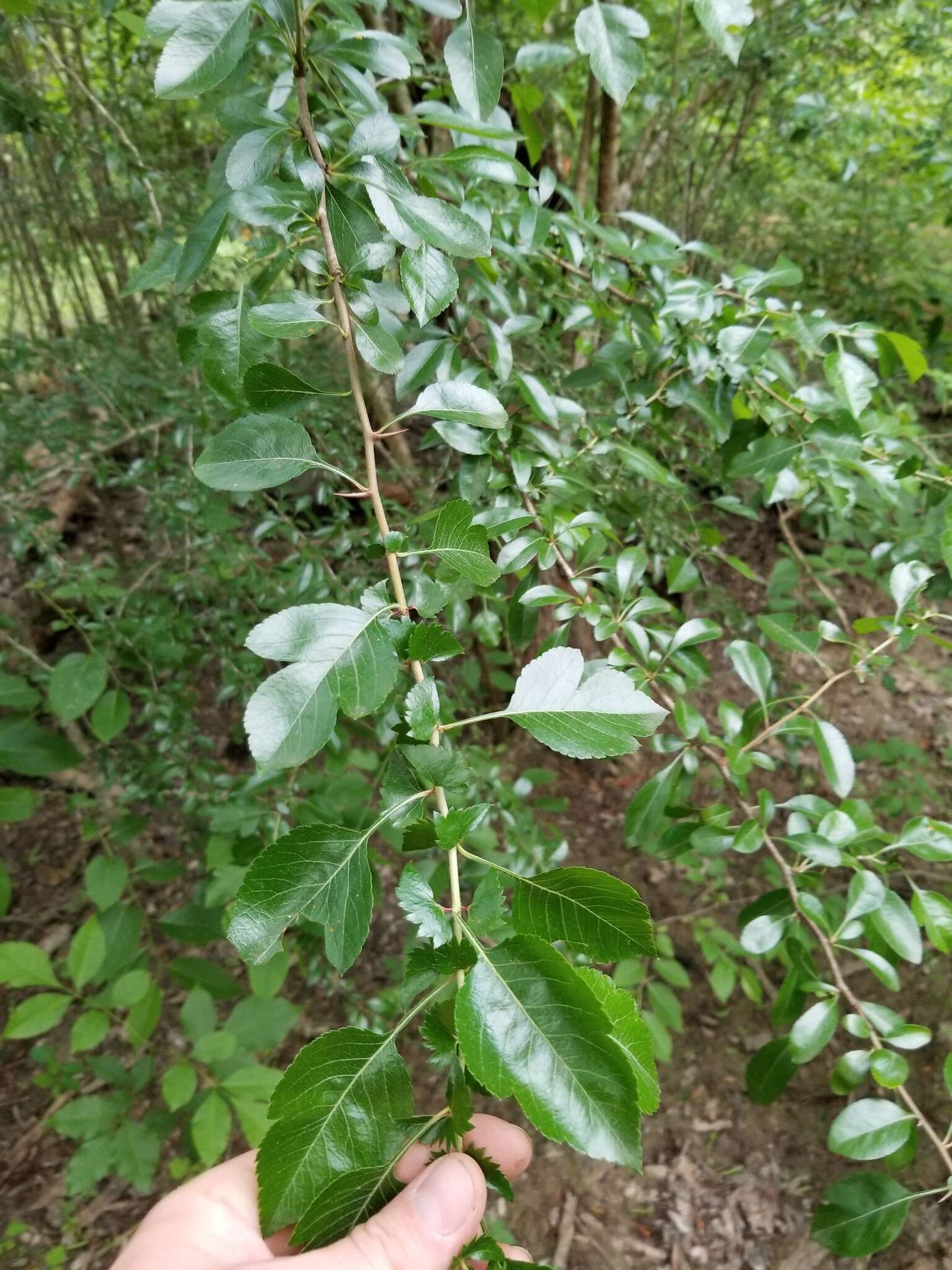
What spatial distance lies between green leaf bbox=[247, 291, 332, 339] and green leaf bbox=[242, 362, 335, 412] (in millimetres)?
27

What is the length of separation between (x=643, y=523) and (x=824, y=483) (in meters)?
0.58

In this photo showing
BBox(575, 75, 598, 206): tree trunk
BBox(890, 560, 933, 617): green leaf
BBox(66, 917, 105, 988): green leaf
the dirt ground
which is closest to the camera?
BBox(890, 560, 933, 617): green leaf

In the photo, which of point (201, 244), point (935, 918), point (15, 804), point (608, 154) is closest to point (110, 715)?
point (15, 804)

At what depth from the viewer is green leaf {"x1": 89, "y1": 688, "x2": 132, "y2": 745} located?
60.9 inches

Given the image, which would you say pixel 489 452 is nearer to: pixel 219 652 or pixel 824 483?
pixel 824 483

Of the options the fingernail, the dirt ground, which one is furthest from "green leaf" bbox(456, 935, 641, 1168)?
the dirt ground

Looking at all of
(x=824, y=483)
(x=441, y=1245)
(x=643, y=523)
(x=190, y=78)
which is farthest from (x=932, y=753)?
(x=190, y=78)

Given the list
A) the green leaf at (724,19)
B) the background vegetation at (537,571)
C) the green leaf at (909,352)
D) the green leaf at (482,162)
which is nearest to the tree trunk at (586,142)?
the background vegetation at (537,571)

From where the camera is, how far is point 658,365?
106 cm

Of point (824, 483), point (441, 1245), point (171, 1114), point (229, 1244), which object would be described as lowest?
point (171, 1114)

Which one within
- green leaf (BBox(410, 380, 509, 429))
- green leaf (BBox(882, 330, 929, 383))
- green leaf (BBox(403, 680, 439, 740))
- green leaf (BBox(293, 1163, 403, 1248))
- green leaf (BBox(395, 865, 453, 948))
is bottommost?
green leaf (BBox(293, 1163, 403, 1248))

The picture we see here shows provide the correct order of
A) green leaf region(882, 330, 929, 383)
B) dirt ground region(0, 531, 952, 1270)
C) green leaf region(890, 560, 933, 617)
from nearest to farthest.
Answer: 1. green leaf region(890, 560, 933, 617)
2. green leaf region(882, 330, 929, 383)
3. dirt ground region(0, 531, 952, 1270)

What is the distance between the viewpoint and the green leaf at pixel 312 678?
46 centimetres

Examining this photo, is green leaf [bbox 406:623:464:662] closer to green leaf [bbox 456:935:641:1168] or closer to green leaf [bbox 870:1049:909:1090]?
green leaf [bbox 456:935:641:1168]
